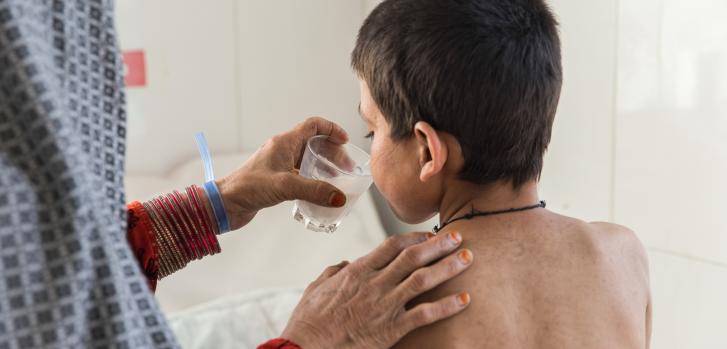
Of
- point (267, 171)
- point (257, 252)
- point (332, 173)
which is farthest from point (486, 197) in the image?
point (257, 252)

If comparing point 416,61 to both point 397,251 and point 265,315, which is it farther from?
point 265,315

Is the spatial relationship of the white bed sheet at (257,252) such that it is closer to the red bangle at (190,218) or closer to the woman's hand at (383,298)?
the red bangle at (190,218)

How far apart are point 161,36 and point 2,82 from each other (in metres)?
1.89

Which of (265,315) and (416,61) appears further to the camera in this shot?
(265,315)

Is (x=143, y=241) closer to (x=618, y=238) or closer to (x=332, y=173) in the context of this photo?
(x=332, y=173)

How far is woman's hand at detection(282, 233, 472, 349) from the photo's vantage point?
85cm

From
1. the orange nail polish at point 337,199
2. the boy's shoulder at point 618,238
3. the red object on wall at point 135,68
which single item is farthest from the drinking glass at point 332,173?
the red object on wall at point 135,68

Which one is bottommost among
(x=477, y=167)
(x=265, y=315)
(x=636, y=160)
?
(x=265, y=315)

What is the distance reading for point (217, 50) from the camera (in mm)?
2404

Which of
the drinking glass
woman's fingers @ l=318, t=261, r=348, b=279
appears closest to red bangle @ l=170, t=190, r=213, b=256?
the drinking glass

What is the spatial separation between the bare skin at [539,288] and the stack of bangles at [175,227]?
0.43m

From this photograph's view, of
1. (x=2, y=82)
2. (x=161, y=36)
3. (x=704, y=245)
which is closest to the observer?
(x=2, y=82)

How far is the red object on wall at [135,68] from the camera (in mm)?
2281

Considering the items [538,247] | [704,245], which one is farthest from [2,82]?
[704,245]
